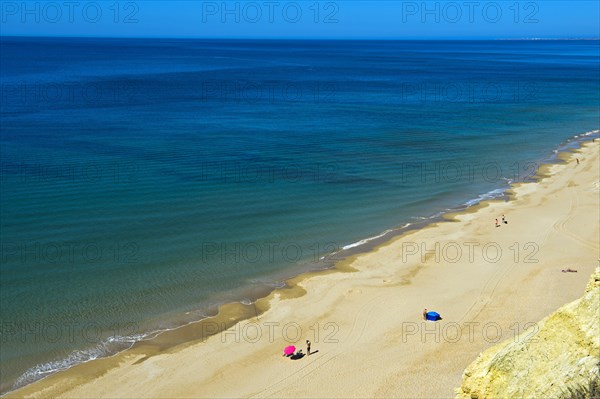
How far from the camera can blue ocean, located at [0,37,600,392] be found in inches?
1058

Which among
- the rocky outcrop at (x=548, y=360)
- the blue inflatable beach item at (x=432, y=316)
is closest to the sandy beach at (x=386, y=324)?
the blue inflatable beach item at (x=432, y=316)

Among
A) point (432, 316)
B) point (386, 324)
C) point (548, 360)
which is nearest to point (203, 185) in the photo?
point (386, 324)

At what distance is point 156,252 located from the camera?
31859 mm

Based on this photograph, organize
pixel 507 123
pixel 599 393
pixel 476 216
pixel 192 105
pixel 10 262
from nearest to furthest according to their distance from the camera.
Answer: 1. pixel 599 393
2. pixel 10 262
3. pixel 476 216
4. pixel 507 123
5. pixel 192 105

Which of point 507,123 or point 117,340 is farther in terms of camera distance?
point 507,123

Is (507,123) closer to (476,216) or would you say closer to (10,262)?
(476,216)

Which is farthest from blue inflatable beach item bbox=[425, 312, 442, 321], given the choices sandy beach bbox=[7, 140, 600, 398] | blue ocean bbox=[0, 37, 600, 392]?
blue ocean bbox=[0, 37, 600, 392]

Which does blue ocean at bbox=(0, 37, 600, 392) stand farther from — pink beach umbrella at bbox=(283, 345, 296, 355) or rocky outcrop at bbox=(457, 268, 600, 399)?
rocky outcrop at bbox=(457, 268, 600, 399)

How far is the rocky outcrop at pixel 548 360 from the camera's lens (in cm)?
988

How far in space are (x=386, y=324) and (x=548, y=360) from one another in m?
14.6

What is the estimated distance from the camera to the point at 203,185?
43594 mm

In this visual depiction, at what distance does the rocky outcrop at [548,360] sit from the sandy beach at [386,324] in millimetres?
8338

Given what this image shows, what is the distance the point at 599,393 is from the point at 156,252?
2604cm

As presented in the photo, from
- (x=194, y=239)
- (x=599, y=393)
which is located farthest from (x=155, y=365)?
(x=599, y=393)
